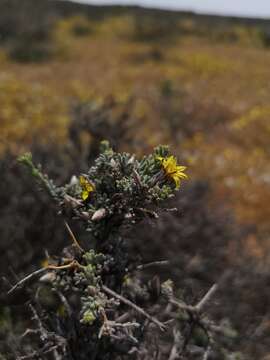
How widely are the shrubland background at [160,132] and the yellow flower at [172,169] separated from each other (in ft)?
1.21

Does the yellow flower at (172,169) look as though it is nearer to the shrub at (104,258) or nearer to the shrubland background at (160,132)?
the shrub at (104,258)

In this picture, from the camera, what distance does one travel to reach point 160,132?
5.91 metres

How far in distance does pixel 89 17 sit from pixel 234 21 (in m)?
6.34

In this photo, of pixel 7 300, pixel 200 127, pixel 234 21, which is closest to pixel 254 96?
pixel 200 127

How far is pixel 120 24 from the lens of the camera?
18.8 m

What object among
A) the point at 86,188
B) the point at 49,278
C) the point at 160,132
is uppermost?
the point at 86,188

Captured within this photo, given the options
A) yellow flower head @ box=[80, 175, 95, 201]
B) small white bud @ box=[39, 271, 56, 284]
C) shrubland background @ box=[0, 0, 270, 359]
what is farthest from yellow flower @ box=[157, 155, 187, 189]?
shrubland background @ box=[0, 0, 270, 359]

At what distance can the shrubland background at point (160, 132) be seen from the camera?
213 centimetres

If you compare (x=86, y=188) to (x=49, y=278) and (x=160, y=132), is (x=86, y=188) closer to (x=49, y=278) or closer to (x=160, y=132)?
(x=49, y=278)

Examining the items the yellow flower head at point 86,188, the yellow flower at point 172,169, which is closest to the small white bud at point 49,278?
the yellow flower head at point 86,188

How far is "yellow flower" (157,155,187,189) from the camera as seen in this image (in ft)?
2.48

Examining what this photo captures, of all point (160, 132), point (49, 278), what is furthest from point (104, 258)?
point (160, 132)

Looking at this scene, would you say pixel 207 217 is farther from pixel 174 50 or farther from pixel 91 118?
pixel 174 50

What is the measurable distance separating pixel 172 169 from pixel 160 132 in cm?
517
